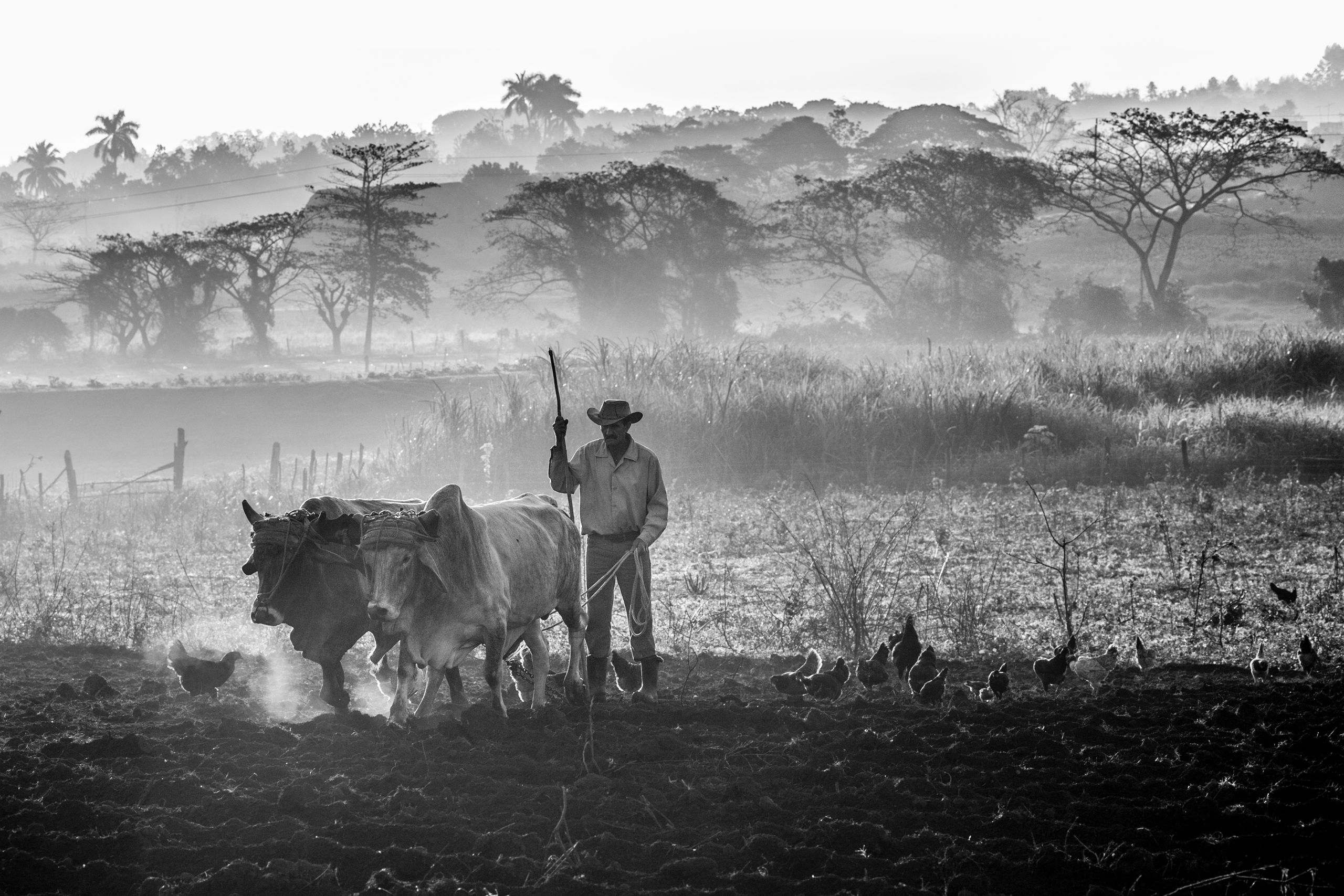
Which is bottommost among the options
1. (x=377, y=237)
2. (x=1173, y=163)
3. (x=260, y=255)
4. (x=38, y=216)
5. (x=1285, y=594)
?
(x=1285, y=594)

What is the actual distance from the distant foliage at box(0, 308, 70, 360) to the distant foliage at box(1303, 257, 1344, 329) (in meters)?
38.9

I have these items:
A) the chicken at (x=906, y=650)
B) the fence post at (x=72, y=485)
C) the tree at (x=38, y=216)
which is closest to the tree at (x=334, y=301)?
the fence post at (x=72, y=485)

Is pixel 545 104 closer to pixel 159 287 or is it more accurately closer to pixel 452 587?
pixel 159 287

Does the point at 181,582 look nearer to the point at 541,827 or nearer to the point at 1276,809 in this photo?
the point at 541,827

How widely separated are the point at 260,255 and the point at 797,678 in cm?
3981

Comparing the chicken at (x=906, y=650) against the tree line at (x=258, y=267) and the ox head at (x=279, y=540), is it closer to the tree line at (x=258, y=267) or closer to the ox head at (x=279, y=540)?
the ox head at (x=279, y=540)

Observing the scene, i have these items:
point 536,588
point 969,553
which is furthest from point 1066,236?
point 536,588

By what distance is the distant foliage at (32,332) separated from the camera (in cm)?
4450

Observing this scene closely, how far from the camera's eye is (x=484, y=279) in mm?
43750

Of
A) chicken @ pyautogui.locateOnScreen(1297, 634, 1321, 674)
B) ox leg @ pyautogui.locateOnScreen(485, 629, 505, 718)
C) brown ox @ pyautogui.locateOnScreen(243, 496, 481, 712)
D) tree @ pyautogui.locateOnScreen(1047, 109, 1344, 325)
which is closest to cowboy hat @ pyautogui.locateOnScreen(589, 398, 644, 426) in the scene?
brown ox @ pyautogui.locateOnScreen(243, 496, 481, 712)

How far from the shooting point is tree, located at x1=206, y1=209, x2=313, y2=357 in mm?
42625

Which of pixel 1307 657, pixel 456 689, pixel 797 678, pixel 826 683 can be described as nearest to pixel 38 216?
pixel 456 689

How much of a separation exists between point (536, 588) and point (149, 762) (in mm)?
2119

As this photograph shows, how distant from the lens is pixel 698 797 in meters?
5.60
